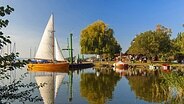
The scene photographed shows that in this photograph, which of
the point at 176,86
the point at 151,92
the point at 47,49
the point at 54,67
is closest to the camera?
the point at 176,86

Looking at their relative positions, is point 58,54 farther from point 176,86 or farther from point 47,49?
point 176,86

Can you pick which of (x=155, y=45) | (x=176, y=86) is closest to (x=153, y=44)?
(x=155, y=45)

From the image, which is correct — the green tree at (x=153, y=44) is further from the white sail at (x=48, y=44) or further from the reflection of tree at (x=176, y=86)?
the reflection of tree at (x=176, y=86)

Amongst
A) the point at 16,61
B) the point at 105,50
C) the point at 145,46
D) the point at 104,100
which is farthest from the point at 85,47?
the point at 16,61

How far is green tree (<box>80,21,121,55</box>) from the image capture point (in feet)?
290

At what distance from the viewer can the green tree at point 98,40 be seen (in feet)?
290

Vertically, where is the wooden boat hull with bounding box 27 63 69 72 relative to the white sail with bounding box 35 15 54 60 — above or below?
→ below

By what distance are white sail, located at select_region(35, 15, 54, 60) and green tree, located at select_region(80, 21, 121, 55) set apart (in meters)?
24.9

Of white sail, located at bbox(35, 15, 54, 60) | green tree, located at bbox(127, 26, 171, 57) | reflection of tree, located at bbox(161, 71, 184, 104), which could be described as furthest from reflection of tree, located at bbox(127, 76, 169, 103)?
green tree, located at bbox(127, 26, 171, 57)

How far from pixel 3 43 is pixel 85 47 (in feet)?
274

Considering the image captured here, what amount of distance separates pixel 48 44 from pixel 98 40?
27.4 metres

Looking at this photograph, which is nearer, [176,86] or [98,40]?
[176,86]

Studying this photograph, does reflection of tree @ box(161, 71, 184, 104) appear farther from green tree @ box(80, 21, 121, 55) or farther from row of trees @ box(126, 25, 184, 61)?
green tree @ box(80, 21, 121, 55)

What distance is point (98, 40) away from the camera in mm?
89000
